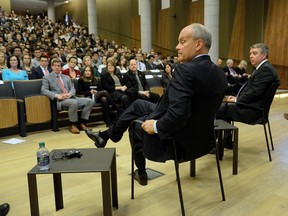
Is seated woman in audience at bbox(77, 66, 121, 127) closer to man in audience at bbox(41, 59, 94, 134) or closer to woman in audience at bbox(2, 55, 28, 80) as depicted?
man in audience at bbox(41, 59, 94, 134)

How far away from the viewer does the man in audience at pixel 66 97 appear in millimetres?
3986

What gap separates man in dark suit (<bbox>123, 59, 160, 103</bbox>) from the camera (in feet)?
15.1

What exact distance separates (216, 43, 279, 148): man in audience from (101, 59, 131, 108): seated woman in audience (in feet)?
6.49

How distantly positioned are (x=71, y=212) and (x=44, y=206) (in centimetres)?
22

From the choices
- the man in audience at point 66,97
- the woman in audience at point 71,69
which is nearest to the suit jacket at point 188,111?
the man in audience at point 66,97

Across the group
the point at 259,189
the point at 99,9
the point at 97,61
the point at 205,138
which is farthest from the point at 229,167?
the point at 99,9

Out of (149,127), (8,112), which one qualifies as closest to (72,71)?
(8,112)

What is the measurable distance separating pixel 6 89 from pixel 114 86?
1.62m

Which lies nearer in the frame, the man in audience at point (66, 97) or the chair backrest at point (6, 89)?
the chair backrest at point (6, 89)

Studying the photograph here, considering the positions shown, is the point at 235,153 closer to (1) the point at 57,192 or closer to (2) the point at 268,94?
(2) the point at 268,94

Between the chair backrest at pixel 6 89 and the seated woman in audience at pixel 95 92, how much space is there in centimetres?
102

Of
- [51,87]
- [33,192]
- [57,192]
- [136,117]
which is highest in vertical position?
[51,87]

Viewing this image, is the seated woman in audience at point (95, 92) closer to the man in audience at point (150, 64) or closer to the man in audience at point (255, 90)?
the man in audience at point (255, 90)

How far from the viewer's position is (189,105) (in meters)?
1.56
